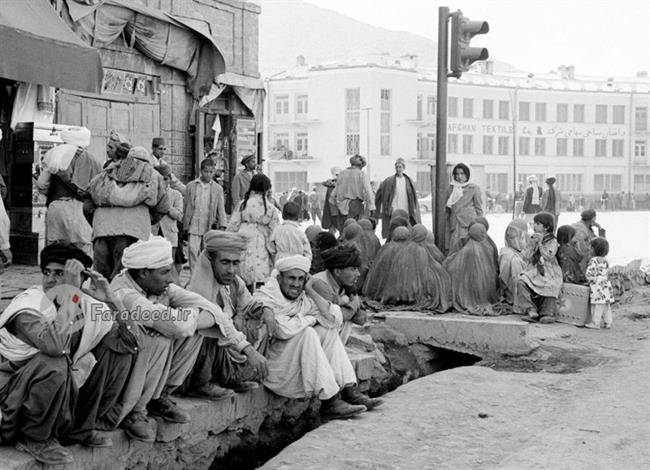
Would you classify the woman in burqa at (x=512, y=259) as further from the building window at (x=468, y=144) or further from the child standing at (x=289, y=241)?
the building window at (x=468, y=144)

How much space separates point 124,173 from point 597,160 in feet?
225

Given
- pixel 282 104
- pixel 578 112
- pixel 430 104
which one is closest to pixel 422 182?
pixel 430 104

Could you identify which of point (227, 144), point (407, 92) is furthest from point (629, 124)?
point (227, 144)

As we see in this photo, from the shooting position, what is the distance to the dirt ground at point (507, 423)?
5.59 m

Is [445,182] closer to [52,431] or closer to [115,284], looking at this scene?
[115,284]

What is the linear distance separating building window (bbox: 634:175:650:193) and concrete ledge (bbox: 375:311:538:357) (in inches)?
2699

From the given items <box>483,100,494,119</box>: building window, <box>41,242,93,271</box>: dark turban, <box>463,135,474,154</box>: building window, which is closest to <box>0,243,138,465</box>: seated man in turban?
<box>41,242,93,271</box>: dark turban

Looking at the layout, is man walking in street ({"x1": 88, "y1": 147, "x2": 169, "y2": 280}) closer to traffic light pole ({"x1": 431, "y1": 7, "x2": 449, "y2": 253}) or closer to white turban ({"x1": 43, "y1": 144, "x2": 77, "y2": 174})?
white turban ({"x1": 43, "y1": 144, "x2": 77, "y2": 174})

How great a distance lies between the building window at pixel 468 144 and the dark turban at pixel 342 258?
61199 millimetres

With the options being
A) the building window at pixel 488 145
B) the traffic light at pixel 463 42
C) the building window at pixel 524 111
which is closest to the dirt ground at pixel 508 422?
the traffic light at pixel 463 42

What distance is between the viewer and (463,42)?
10.9 m

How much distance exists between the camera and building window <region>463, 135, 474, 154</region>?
67.1 m

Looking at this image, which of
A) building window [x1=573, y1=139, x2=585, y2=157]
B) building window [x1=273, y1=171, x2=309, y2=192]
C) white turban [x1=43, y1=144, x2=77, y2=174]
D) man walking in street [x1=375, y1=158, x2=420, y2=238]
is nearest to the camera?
white turban [x1=43, y1=144, x2=77, y2=174]

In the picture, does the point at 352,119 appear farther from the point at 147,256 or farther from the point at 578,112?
the point at 147,256
